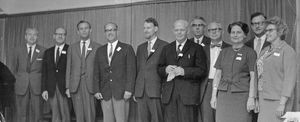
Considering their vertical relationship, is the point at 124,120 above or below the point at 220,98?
below

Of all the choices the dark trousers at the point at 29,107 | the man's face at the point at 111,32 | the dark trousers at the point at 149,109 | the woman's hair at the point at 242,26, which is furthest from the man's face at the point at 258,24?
the dark trousers at the point at 29,107

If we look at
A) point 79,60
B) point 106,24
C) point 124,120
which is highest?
point 106,24

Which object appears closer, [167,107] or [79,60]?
[167,107]

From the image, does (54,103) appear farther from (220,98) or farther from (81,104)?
(220,98)

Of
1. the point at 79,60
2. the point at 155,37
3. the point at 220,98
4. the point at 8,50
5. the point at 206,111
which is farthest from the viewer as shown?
the point at 8,50

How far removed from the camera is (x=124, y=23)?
636 centimetres

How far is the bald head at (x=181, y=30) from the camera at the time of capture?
18.4 ft

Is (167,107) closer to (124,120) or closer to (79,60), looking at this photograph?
(124,120)

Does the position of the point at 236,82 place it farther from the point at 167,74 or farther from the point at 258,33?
the point at 167,74

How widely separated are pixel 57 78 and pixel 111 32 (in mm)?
1045

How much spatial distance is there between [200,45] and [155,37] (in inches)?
26.6

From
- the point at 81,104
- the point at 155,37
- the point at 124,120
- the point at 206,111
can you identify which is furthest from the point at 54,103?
the point at 206,111

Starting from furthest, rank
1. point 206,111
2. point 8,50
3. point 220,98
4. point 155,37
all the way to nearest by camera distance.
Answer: point 8,50, point 155,37, point 206,111, point 220,98

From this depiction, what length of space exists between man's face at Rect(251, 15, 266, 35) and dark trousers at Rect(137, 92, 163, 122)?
148 centimetres
